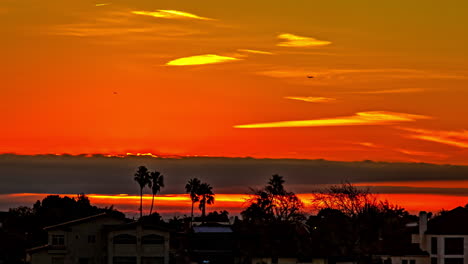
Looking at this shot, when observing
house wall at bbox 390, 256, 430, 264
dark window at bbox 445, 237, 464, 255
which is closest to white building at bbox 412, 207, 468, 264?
dark window at bbox 445, 237, 464, 255

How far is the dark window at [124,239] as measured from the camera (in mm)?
120188

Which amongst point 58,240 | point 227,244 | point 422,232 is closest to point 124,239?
point 58,240

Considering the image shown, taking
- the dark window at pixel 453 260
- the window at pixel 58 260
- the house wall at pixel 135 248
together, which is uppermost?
the house wall at pixel 135 248

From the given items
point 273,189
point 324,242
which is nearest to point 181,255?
point 324,242

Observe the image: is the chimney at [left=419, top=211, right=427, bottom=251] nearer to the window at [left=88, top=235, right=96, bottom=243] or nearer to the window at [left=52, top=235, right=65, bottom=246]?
the window at [left=88, top=235, right=96, bottom=243]

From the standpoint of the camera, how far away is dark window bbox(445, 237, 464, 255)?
139m

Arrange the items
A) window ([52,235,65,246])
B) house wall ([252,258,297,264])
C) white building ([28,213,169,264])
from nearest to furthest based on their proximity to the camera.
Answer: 1. white building ([28,213,169,264])
2. window ([52,235,65,246])
3. house wall ([252,258,297,264])

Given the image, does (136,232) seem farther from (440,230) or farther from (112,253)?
(440,230)

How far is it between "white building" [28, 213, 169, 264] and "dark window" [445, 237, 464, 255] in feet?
128

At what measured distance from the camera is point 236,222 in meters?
155

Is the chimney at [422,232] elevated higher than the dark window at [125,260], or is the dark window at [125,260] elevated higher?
the chimney at [422,232]

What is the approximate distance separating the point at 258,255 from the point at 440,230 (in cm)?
2594

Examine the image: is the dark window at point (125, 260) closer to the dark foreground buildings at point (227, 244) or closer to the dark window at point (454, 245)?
the dark foreground buildings at point (227, 244)

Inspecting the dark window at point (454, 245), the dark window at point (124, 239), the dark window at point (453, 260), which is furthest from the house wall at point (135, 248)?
the dark window at point (454, 245)
